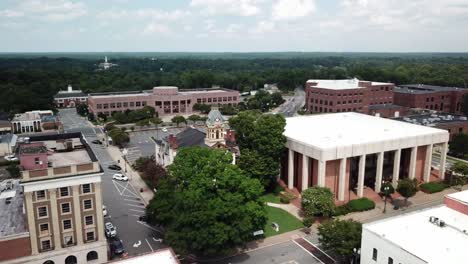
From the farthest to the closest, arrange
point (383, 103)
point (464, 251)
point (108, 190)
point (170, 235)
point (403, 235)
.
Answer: point (383, 103), point (108, 190), point (170, 235), point (403, 235), point (464, 251)

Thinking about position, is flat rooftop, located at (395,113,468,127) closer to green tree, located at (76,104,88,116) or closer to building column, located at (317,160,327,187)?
building column, located at (317,160,327,187)

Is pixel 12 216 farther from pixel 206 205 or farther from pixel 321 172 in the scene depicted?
pixel 321 172

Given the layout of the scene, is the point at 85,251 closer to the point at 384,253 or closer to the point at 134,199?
the point at 134,199

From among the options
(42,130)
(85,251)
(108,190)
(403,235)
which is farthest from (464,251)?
(42,130)

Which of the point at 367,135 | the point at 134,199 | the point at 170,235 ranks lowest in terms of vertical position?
the point at 134,199

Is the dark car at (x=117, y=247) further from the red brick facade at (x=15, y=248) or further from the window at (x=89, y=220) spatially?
the red brick facade at (x=15, y=248)

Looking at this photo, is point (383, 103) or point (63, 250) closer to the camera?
point (63, 250)

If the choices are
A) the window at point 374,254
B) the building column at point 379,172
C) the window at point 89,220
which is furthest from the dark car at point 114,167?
the window at point 374,254

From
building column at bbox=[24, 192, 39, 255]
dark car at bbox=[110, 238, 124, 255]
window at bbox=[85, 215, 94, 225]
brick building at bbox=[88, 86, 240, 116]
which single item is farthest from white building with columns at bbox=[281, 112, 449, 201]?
brick building at bbox=[88, 86, 240, 116]

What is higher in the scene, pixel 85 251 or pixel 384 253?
pixel 384 253

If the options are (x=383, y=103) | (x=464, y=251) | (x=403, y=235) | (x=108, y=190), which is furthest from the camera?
(x=383, y=103)
